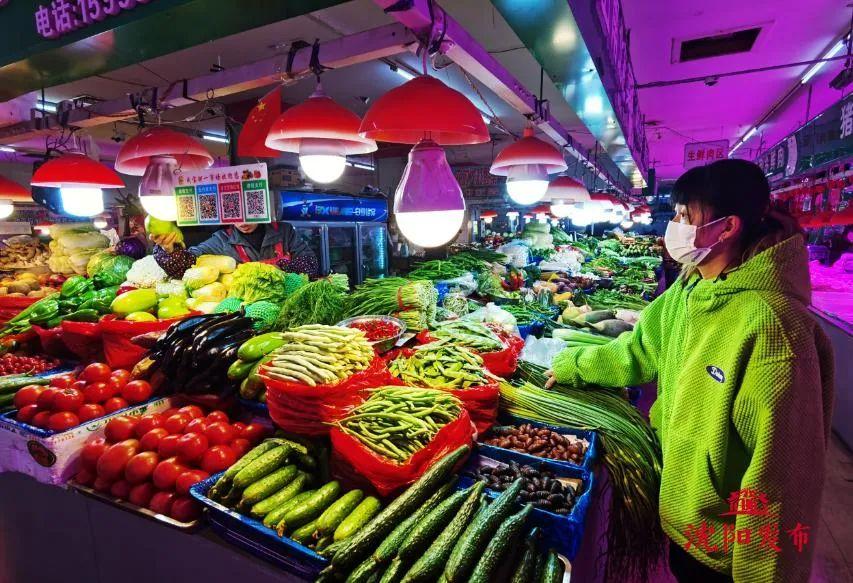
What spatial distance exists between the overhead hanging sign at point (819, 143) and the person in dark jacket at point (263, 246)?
317 inches

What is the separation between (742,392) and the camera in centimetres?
172

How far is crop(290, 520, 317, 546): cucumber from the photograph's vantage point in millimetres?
1759

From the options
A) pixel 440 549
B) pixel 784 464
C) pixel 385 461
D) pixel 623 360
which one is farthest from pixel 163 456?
pixel 784 464

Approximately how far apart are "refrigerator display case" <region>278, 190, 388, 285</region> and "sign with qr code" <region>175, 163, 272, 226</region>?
2.27 meters

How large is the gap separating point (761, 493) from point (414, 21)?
247cm

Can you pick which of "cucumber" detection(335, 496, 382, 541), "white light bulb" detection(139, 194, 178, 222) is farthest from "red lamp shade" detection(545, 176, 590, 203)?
"cucumber" detection(335, 496, 382, 541)

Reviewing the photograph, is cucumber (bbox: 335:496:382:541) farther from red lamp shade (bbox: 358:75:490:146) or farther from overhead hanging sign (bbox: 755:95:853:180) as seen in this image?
overhead hanging sign (bbox: 755:95:853:180)

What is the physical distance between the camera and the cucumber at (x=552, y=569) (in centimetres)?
154

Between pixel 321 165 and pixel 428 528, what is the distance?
2.26 m

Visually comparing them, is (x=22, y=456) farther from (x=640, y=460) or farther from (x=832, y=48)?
(x=832, y=48)

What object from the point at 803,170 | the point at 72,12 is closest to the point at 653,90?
the point at 803,170

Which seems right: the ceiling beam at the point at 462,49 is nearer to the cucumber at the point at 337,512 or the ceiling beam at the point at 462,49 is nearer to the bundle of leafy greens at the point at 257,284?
the cucumber at the point at 337,512

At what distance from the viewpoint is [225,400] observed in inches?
108

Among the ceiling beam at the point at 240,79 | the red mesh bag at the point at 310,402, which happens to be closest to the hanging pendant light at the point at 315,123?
the ceiling beam at the point at 240,79
